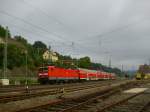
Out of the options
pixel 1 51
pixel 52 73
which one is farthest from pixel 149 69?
pixel 52 73

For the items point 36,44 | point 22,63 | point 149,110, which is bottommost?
point 149,110

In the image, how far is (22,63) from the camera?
263 feet

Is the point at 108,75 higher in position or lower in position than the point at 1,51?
lower

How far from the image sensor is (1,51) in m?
74.1

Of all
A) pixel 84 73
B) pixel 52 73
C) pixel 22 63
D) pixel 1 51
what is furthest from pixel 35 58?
pixel 52 73

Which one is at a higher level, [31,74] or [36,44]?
[36,44]

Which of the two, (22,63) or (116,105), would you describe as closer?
(116,105)

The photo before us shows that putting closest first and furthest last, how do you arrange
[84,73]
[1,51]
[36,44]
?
[84,73] < [1,51] < [36,44]

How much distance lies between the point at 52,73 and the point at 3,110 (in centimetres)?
3265

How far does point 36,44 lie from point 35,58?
200ft

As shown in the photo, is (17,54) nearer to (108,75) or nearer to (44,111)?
(108,75)

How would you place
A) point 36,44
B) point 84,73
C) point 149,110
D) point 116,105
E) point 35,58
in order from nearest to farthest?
1. point 149,110
2. point 116,105
3. point 84,73
4. point 35,58
5. point 36,44

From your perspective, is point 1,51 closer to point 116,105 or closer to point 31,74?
point 31,74

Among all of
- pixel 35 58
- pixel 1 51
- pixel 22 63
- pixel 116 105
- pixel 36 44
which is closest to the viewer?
pixel 116 105
